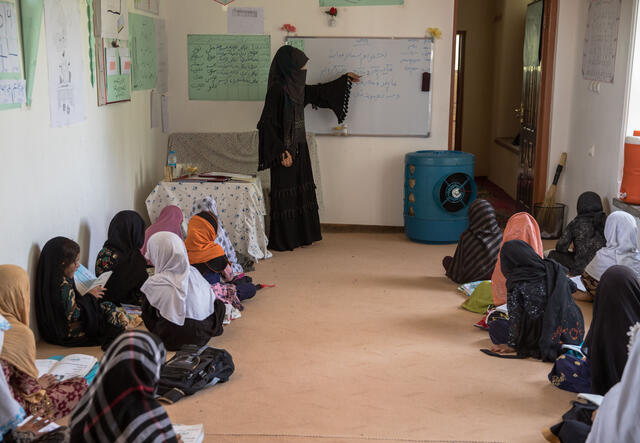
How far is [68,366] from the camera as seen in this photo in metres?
3.67

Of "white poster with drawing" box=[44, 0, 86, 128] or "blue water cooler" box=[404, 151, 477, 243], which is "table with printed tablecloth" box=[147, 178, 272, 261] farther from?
"blue water cooler" box=[404, 151, 477, 243]

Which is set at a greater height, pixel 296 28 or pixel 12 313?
pixel 296 28

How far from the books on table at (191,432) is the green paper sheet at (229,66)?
4367mm

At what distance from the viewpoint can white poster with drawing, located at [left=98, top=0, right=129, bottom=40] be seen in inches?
205

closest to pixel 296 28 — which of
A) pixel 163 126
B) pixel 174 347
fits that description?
pixel 163 126

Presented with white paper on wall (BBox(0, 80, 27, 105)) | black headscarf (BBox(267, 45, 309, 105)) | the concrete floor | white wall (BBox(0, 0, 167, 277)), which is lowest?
the concrete floor

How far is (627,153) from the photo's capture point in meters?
A: 5.43

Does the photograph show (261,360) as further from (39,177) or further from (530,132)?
(530,132)

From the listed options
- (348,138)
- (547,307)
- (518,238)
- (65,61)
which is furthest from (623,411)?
(348,138)

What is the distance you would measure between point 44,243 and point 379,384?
2161 millimetres

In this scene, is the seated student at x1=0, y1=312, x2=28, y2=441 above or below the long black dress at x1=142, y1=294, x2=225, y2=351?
above

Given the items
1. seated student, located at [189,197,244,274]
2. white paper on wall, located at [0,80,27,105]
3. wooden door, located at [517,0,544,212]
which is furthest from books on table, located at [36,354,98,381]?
wooden door, located at [517,0,544,212]

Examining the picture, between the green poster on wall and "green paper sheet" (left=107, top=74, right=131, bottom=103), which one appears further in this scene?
the green poster on wall

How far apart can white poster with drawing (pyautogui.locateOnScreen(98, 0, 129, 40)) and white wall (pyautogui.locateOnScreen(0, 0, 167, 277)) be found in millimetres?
246
